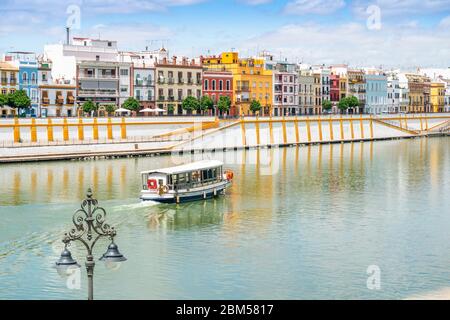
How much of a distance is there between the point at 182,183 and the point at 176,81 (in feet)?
191

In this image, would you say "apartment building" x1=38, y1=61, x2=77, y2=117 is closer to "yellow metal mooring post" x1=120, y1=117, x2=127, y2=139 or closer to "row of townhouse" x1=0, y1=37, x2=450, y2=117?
"row of townhouse" x1=0, y1=37, x2=450, y2=117

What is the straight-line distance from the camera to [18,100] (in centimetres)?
8250

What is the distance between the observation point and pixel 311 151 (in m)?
84.6

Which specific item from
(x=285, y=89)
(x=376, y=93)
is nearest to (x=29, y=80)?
(x=285, y=89)

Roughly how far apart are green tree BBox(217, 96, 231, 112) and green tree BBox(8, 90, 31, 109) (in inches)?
1032

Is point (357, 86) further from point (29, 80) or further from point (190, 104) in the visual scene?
point (29, 80)

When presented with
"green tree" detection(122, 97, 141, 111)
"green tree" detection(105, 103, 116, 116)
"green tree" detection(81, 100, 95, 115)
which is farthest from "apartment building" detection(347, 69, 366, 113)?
"green tree" detection(81, 100, 95, 115)

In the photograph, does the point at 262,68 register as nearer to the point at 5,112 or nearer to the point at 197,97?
the point at 197,97

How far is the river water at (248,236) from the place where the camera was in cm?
2706

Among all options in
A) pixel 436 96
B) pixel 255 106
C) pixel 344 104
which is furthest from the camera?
pixel 436 96

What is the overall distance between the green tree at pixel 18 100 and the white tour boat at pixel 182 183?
4009 cm

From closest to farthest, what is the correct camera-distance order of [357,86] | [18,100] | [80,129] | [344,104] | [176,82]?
1. [80,129]
2. [18,100]
3. [176,82]
4. [344,104]
5. [357,86]

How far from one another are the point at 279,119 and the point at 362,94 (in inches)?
1786

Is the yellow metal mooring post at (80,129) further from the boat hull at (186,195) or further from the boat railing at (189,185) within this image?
the boat railing at (189,185)
